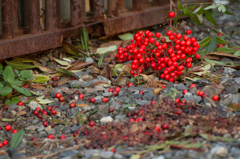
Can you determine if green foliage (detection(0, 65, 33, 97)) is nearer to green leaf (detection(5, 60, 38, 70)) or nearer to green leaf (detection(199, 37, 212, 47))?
green leaf (detection(5, 60, 38, 70))

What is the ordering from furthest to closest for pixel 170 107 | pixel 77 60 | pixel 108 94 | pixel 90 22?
1. pixel 90 22
2. pixel 77 60
3. pixel 108 94
4. pixel 170 107

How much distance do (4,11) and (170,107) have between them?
1.67m

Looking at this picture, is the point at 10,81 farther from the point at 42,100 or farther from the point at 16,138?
the point at 16,138

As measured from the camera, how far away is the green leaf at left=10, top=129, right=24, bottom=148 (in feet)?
6.48

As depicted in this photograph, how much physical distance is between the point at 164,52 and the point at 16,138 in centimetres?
147

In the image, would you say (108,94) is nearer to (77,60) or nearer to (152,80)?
(152,80)

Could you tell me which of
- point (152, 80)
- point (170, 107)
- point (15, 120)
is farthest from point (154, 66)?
point (15, 120)

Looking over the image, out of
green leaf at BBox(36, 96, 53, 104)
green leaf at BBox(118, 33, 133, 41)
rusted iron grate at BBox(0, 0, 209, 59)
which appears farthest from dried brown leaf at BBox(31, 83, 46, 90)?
green leaf at BBox(118, 33, 133, 41)

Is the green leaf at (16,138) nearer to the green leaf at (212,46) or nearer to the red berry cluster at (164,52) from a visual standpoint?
the red berry cluster at (164,52)

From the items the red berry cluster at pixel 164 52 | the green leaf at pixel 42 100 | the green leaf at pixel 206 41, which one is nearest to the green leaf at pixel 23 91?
the green leaf at pixel 42 100

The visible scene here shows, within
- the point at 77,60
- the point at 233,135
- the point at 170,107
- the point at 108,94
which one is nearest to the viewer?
the point at 233,135

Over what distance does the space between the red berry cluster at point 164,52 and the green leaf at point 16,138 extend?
1.16 metres

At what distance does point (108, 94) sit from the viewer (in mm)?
2533

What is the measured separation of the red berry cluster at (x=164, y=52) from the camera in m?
2.63
